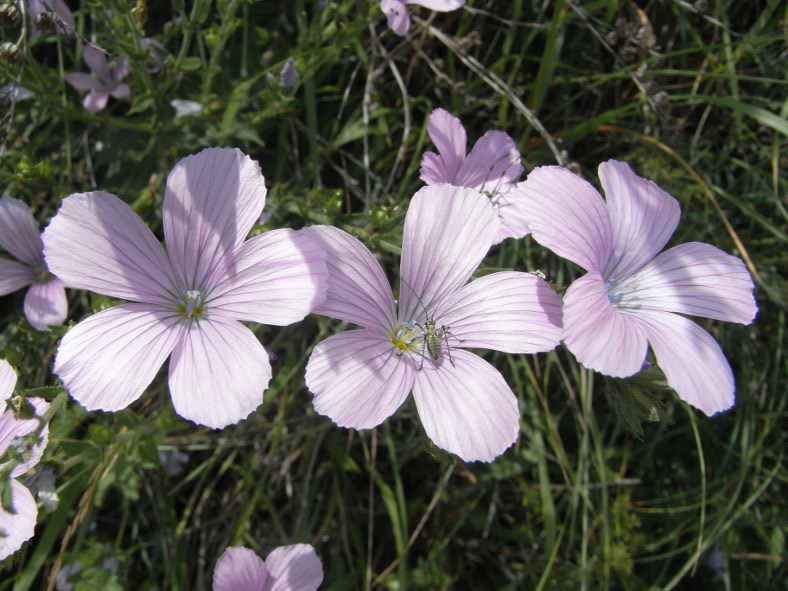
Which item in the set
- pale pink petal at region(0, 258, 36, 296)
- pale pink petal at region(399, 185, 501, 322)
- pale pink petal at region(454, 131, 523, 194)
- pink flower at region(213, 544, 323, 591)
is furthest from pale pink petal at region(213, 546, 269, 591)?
pale pink petal at region(454, 131, 523, 194)

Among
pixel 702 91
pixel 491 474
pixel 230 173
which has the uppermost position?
pixel 230 173

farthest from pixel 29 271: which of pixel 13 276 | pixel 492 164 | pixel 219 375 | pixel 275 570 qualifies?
pixel 492 164

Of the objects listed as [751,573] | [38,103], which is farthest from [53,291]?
[751,573]

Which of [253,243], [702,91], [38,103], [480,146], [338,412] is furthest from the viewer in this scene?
[702,91]

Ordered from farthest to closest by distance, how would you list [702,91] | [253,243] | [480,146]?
[702,91], [480,146], [253,243]

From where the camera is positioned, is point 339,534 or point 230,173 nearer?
point 230,173

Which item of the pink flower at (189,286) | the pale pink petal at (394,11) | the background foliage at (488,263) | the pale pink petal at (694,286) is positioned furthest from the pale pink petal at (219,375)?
the pale pink petal at (394,11)

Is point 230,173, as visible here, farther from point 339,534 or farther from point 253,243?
point 339,534
